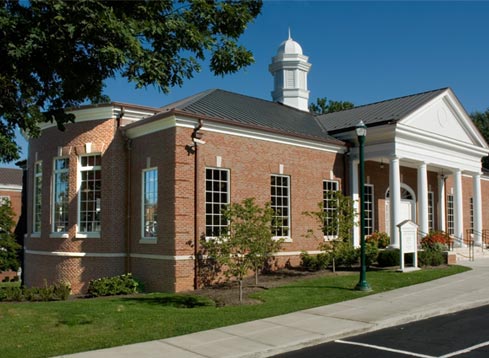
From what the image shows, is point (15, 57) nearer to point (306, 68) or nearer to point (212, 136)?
point (212, 136)

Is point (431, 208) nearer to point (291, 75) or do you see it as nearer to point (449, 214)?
point (449, 214)

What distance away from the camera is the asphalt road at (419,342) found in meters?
8.21

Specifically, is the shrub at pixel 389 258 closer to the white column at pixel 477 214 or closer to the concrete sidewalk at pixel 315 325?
the concrete sidewalk at pixel 315 325

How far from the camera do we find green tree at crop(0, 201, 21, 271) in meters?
24.9

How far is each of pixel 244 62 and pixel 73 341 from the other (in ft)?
19.4

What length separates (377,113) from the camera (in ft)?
76.9

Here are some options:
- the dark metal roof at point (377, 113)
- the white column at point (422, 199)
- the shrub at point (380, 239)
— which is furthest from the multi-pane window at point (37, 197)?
the white column at point (422, 199)

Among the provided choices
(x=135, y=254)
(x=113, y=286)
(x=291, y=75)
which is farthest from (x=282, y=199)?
(x=291, y=75)

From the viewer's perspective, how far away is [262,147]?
18.5m

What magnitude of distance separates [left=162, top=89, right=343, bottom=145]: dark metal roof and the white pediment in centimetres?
368

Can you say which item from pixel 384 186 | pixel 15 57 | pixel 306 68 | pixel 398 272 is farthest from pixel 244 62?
pixel 306 68

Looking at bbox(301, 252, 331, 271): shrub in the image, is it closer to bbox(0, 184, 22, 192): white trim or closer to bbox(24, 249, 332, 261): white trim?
bbox(24, 249, 332, 261): white trim

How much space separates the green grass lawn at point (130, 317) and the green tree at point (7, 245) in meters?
12.4

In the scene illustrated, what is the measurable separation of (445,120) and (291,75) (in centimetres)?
857
